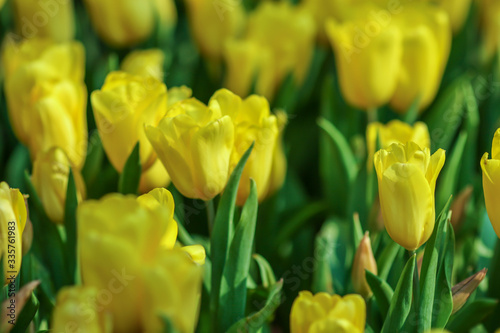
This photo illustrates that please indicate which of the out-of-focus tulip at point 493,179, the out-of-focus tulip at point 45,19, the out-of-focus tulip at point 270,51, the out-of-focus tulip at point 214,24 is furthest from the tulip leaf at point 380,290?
the out-of-focus tulip at point 45,19

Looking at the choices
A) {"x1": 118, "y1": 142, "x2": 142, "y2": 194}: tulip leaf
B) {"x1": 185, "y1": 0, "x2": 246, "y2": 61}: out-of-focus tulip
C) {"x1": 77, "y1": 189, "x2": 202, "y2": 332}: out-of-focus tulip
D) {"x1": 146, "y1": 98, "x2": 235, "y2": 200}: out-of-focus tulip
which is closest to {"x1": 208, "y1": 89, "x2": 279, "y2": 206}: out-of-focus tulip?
{"x1": 146, "y1": 98, "x2": 235, "y2": 200}: out-of-focus tulip

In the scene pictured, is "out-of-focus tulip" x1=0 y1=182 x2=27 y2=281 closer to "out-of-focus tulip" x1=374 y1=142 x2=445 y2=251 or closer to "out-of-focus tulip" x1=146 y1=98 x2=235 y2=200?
"out-of-focus tulip" x1=146 y1=98 x2=235 y2=200

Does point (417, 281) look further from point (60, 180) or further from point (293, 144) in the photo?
point (293, 144)

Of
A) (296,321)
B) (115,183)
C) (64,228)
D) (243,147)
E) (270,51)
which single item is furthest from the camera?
(270,51)

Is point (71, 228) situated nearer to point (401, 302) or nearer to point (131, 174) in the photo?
point (131, 174)

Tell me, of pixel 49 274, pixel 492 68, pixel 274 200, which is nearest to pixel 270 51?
pixel 274 200

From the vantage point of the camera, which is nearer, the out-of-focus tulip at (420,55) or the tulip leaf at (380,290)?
the tulip leaf at (380,290)

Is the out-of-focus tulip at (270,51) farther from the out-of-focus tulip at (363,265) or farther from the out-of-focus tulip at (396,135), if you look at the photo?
the out-of-focus tulip at (363,265)
